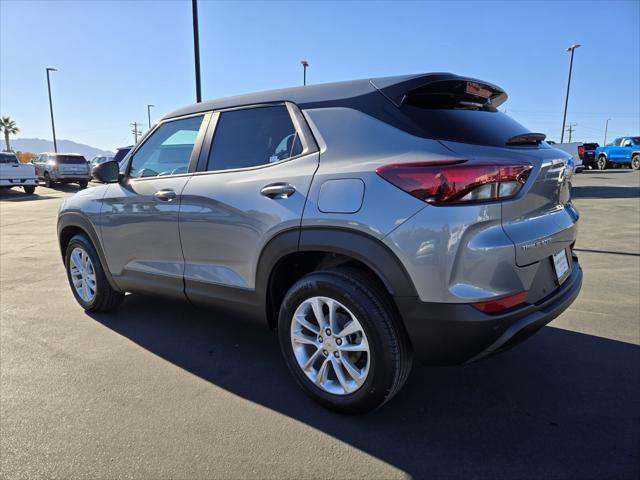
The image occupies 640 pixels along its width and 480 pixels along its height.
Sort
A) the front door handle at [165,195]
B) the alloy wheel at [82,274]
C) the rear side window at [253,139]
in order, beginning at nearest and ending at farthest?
1. the rear side window at [253,139]
2. the front door handle at [165,195]
3. the alloy wheel at [82,274]

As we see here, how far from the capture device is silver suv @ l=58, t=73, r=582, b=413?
2057 millimetres

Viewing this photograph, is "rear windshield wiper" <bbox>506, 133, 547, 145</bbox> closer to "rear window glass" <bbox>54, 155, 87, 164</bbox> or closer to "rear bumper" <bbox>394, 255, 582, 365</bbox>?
"rear bumper" <bbox>394, 255, 582, 365</bbox>

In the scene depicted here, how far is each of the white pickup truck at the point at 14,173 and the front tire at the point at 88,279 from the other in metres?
18.2

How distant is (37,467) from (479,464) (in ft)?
6.79

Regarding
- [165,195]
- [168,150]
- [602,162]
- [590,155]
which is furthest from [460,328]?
[602,162]

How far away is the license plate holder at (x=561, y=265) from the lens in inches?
94.5

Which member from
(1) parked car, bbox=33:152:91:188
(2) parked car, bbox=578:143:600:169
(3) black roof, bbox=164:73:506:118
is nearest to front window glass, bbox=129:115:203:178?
(3) black roof, bbox=164:73:506:118

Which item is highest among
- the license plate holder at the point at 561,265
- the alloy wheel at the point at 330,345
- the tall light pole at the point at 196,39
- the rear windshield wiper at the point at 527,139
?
the tall light pole at the point at 196,39

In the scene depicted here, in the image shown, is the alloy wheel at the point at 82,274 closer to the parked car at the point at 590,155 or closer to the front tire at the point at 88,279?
the front tire at the point at 88,279

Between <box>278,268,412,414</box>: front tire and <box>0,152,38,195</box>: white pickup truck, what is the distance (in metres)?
21.0

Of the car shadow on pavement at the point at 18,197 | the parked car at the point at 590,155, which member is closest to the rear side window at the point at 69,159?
the car shadow on pavement at the point at 18,197

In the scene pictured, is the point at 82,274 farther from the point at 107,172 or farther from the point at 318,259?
the point at 318,259

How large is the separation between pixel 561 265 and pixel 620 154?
33.8 metres

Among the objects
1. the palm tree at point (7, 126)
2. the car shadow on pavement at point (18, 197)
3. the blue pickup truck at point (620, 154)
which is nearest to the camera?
the car shadow on pavement at point (18, 197)
